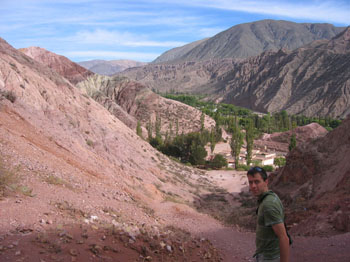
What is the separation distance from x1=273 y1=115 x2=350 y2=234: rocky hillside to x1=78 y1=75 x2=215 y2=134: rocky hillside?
41733 millimetres

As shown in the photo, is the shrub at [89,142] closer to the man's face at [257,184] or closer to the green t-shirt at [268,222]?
the man's face at [257,184]

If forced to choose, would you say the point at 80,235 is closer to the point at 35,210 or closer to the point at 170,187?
the point at 35,210

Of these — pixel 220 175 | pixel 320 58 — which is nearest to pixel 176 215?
pixel 220 175

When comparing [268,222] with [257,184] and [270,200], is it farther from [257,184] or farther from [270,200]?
[257,184]

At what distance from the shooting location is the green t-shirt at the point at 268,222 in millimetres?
3725

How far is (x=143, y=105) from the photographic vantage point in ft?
216

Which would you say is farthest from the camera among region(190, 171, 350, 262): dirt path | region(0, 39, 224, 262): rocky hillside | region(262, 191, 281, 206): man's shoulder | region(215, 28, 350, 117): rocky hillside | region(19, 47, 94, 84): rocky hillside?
region(215, 28, 350, 117): rocky hillside

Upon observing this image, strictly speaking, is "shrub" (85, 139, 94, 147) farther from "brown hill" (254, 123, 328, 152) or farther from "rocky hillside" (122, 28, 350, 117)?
"rocky hillside" (122, 28, 350, 117)

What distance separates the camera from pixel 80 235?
5.97m

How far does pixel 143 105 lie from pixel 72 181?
5611 cm

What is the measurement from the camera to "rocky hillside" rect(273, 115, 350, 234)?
1045cm

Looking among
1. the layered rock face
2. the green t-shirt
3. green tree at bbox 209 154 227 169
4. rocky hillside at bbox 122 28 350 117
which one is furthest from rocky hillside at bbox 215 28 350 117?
the green t-shirt

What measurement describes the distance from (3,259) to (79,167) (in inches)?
316

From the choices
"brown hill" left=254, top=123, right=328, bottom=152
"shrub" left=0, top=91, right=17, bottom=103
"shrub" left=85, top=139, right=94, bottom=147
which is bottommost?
"brown hill" left=254, top=123, right=328, bottom=152
